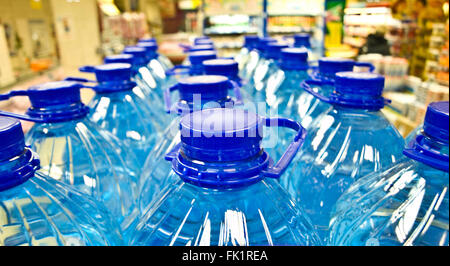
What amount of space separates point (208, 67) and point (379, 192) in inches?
24.9

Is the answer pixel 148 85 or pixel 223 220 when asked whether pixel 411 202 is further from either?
pixel 148 85

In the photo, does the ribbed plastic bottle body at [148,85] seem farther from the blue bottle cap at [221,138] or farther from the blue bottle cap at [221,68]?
the blue bottle cap at [221,138]

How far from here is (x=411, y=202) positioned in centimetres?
56

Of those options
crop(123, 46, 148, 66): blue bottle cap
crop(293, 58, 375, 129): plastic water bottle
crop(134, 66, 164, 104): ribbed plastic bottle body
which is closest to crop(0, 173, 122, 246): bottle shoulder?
crop(293, 58, 375, 129): plastic water bottle

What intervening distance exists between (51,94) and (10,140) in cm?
27

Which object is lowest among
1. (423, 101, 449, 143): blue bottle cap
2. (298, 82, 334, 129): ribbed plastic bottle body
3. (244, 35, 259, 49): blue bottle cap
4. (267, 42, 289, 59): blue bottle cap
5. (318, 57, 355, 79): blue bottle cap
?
(298, 82, 334, 129): ribbed plastic bottle body

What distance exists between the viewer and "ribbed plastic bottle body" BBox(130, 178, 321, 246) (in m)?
0.52

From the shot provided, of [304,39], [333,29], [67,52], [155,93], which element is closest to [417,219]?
[155,93]

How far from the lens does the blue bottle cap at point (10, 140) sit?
0.49 metres

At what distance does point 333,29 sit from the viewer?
6.50m

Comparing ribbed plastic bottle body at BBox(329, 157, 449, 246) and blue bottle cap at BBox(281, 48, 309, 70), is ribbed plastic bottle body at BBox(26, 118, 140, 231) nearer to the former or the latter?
ribbed plastic bottle body at BBox(329, 157, 449, 246)

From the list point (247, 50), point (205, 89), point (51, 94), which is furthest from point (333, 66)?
point (247, 50)

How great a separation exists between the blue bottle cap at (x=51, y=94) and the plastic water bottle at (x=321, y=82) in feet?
2.06
